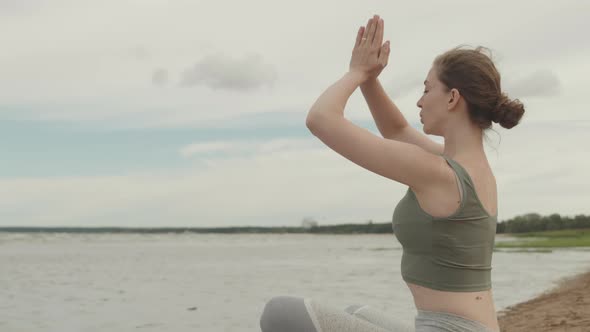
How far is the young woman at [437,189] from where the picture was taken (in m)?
2.61

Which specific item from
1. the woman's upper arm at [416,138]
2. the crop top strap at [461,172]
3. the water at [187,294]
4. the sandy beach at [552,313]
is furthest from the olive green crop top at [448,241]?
the water at [187,294]

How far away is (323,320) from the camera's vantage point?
260 centimetres

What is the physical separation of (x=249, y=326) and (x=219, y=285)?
9498 millimetres

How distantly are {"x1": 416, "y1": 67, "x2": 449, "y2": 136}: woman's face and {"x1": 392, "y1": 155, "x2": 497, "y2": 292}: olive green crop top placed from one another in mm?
209

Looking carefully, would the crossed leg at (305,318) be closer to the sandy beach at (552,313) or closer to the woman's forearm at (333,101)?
the woman's forearm at (333,101)

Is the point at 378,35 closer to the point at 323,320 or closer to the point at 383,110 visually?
the point at 383,110

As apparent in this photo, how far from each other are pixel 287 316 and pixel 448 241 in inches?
26.6

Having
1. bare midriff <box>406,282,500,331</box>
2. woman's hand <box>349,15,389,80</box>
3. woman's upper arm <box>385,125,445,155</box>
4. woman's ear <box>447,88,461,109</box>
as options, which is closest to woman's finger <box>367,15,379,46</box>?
woman's hand <box>349,15,389,80</box>

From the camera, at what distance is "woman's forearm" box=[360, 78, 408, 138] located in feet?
11.2

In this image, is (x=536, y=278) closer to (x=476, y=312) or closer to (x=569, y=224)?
(x=476, y=312)

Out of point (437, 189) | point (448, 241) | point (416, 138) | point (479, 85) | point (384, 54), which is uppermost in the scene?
point (384, 54)

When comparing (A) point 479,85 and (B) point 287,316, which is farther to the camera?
(A) point 479,85

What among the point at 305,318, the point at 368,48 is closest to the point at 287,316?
the point at 305,318

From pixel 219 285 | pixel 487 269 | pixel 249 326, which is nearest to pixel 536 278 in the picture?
pixel 219 285
